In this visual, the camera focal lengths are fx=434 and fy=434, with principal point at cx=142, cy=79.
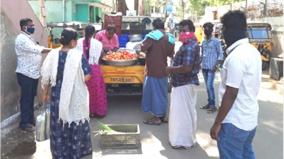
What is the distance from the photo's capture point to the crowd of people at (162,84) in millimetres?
3742

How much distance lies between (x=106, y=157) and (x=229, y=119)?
8.87ft

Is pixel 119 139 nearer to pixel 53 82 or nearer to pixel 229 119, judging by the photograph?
pixel 53 82

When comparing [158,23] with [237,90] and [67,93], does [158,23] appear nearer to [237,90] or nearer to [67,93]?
[67,93]

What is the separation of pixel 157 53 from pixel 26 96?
239cm

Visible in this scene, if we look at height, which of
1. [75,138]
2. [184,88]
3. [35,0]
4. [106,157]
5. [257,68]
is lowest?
[106,157]

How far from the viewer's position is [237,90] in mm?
3660

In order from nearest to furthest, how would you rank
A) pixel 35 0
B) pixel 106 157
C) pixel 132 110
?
pixel 106 157
pixel 132 110
pixel 35 0

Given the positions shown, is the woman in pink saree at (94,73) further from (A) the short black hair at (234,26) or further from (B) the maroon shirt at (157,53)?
(A) the short black hair at (234,26)

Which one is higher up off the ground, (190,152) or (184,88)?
(184,88)

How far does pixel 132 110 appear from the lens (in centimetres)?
946

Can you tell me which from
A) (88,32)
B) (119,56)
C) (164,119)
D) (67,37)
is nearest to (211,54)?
(164,119)

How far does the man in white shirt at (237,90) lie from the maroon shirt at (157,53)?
151 inches

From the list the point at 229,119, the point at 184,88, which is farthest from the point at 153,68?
the point at 229,119

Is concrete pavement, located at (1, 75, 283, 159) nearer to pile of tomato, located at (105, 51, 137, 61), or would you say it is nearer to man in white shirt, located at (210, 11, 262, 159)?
pile of tomato, located at (105, 51, 137, 61)
